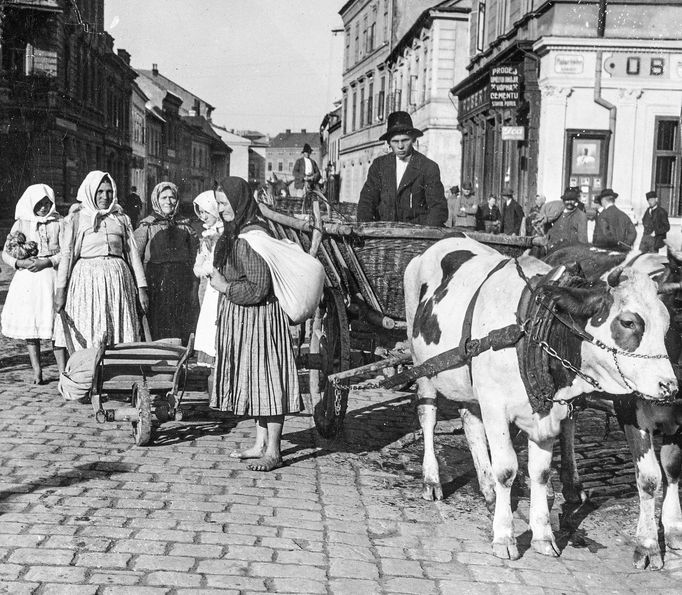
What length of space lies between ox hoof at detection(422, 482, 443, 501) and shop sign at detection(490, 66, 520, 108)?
18.0 m

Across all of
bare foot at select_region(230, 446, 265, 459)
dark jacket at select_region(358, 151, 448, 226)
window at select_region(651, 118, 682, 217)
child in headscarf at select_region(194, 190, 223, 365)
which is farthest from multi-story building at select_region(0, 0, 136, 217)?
bare foot at select_region(230, 446, 265, 459)

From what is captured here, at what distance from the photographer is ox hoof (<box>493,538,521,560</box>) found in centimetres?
470

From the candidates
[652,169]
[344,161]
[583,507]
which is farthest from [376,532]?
[344,161]

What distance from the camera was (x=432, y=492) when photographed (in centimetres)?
576

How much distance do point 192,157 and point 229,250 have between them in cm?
8765

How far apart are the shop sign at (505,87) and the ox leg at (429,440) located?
691 inches

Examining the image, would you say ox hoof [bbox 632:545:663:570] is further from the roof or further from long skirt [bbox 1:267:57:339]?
the roof

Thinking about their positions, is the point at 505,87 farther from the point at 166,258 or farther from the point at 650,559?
the point at 650,559

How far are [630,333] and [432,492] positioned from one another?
202cm

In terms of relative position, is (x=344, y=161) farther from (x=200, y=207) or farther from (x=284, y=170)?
(x=284, y=170)

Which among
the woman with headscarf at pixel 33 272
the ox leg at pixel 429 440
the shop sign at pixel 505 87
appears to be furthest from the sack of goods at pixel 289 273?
the shop sign at pixel 505 87

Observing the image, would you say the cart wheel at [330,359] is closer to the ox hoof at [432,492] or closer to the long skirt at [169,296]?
the ox hoof at [432,492]

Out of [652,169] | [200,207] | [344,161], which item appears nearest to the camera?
[200,207]

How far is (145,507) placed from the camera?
17.3ft
